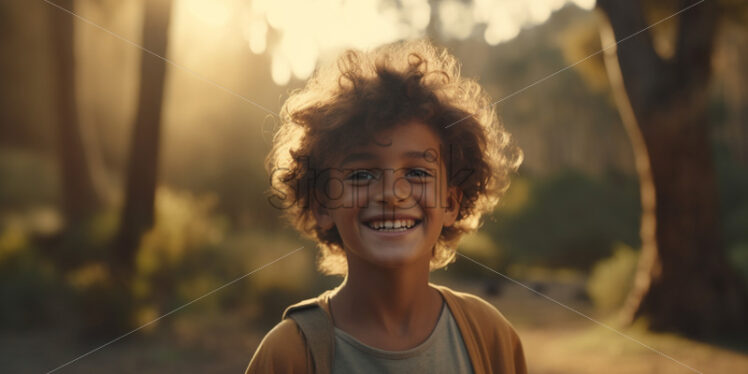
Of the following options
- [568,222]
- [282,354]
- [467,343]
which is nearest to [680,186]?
[467,343]

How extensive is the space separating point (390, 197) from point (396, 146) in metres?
0.15

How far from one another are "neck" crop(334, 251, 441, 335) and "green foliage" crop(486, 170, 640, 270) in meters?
8.41

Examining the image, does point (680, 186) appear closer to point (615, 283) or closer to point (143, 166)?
point (615, 283)

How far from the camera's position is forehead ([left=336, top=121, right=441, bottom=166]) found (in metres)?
1.49

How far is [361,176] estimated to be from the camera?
59.4 inches

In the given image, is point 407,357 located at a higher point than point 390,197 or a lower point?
lower

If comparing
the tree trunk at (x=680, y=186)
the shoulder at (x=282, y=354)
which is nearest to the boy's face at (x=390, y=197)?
the shoulder at (x=282, y=354)

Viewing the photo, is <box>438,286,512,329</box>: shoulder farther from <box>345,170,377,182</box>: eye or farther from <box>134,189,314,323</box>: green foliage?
<box>134,189,314,323</box>: green foliage

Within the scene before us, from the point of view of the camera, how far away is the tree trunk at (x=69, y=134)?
21.1ft

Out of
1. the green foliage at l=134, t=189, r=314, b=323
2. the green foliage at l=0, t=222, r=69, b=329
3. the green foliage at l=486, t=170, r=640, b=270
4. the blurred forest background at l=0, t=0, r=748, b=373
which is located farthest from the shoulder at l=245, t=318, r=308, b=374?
the green foliage at l=486, t=170, r=640, b=270

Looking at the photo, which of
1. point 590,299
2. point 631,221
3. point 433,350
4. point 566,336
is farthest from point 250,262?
point 631,221

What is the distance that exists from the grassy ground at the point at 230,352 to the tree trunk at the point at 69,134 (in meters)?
1.67

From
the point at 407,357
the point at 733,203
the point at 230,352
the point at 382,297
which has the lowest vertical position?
the point at 230,352

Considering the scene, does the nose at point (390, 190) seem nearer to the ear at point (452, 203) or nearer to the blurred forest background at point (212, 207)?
the ear at point (452, 203)
